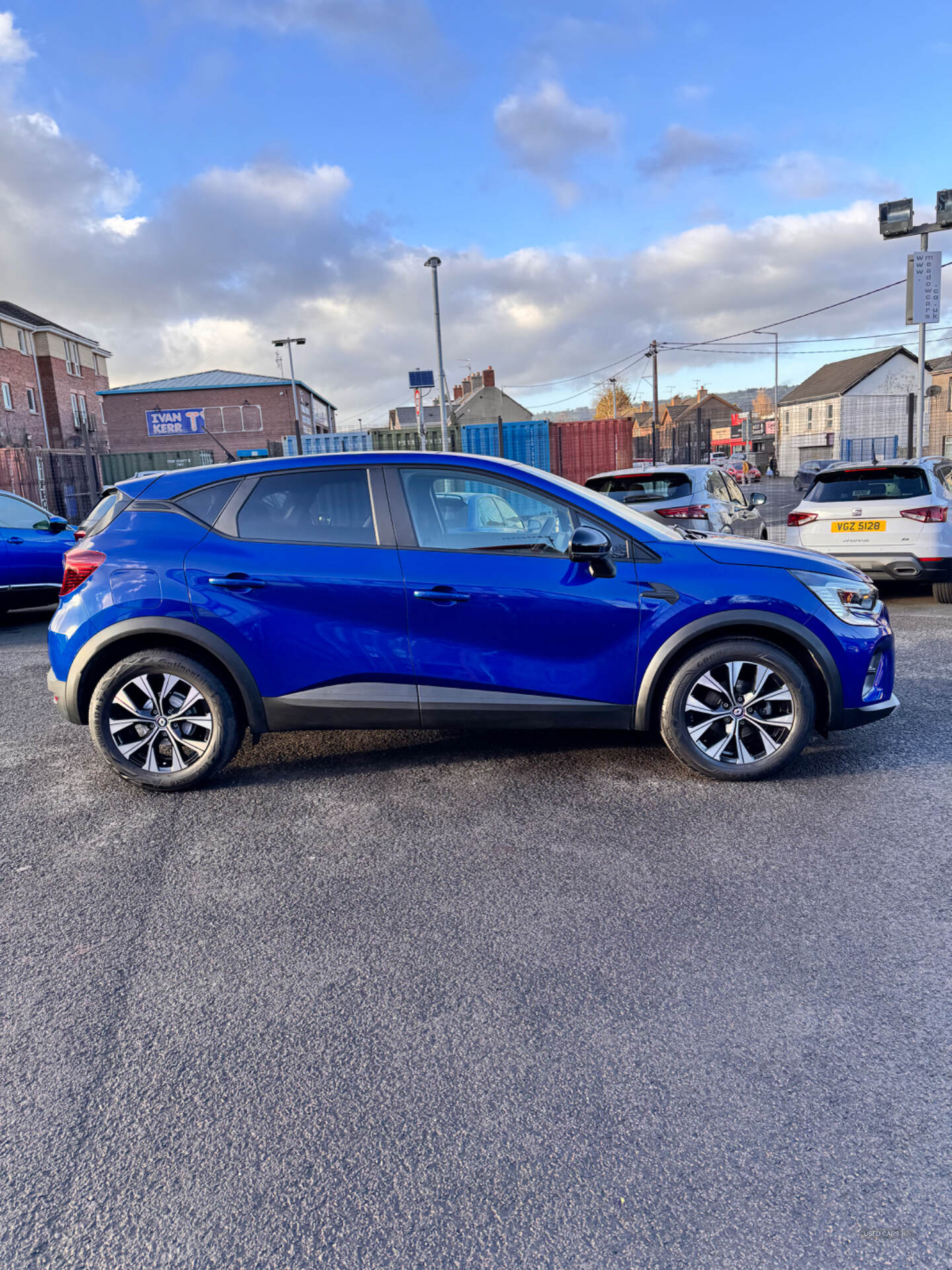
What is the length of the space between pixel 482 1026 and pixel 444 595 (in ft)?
7.04

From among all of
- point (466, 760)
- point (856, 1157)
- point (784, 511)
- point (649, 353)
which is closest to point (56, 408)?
point (649, 353)

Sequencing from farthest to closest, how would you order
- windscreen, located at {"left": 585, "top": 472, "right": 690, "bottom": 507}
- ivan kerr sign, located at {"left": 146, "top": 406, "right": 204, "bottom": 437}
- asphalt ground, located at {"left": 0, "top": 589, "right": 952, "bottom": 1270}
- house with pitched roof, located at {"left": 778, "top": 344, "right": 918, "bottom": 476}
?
house with pitched roof, located at {"left": 778, "top": 344, "right": 918, "bottom": 476} → ivan kerr sign, located at {"left": 146, "top": 406, "right": 204, "bottom": 437} → windscreen, located at {"left": 585, "top": 472, "right": 690, "bottom": 507} → asphalt ground, located at {"left": 0, "top": 589, "right": 952, "bottom": 1270}

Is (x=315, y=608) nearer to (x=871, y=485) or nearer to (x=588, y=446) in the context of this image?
(x=871, y=485)

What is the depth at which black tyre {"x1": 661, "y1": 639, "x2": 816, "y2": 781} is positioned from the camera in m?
4.16

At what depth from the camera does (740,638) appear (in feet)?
13.8

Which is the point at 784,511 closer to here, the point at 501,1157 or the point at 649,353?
the point at 501,1157

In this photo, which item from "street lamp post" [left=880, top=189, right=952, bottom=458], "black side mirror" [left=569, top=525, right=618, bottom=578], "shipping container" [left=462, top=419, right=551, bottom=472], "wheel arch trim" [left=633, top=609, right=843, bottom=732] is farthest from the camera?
"shipping container" [left=462, top=419, right=551, bottom=472]

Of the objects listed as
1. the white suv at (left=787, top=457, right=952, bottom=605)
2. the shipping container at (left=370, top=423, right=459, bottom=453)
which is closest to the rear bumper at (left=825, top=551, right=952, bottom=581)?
the white suv at (left=787, top=457, right=952, bottom=605)

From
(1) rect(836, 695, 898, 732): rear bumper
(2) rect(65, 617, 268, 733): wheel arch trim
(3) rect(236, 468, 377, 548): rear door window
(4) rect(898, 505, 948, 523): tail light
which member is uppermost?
(3) rect(236, 468, 377, 548): rear door window

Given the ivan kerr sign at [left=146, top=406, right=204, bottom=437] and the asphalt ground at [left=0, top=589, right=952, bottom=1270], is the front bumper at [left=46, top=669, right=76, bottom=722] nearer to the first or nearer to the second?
the asphalt ground at [left=0, top=589, right=952, bottom=1270]

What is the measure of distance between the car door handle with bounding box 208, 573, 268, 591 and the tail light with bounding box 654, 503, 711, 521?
6.13 meters

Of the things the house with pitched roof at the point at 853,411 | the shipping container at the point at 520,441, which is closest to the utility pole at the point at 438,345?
the shipping container at the point at 520,441

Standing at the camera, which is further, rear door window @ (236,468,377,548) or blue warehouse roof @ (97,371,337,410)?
blue warehouse roof @ (97,371,337,410)

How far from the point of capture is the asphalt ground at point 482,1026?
1808 millimetres
